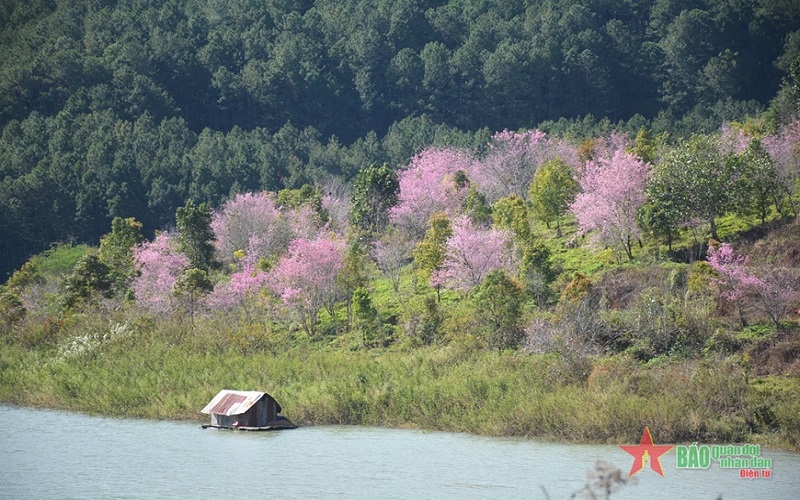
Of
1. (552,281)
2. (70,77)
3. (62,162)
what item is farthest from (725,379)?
(70,77)

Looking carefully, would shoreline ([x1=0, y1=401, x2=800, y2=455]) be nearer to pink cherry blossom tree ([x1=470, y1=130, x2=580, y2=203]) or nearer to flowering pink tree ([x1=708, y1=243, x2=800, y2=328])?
flowering pink tree ([x1=708, y1=243, x2=800, y2=328])

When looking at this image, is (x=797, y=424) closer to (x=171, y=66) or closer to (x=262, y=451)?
(x=262, y=451)

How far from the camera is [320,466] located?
103 ft

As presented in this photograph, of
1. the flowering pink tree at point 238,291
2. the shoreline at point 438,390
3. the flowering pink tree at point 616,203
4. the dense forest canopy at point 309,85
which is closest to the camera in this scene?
the shoreline at point 438,390

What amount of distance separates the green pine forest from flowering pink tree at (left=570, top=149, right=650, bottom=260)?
932 millimetres

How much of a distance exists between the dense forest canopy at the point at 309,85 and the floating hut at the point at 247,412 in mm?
53708

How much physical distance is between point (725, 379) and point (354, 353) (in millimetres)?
16429

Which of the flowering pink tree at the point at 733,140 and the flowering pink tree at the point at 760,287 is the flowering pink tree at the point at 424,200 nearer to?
the flowering pink tree at the point at 733,140

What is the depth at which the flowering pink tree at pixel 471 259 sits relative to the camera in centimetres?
5572

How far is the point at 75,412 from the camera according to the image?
41.4m

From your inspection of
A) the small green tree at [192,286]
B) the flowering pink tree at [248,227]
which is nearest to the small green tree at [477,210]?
the flowering pink tree at [248,227]

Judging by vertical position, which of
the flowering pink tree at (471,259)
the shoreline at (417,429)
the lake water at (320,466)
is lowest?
the lake water at (320,466)

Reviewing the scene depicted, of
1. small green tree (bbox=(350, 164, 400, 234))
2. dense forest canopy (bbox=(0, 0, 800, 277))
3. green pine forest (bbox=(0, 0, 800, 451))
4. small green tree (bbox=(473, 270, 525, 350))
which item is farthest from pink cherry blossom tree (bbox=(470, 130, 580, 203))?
small green tree (bbox=(473, 270, 525, 350))

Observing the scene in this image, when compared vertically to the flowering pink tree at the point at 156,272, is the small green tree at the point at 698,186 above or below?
above
